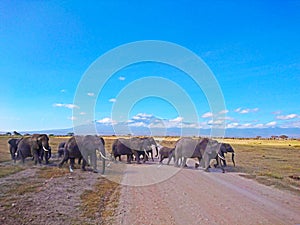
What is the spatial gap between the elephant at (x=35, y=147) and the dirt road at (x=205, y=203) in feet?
28.3

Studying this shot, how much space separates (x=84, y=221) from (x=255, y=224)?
4460mm

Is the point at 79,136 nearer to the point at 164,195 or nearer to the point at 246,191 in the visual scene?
the point at 164,195

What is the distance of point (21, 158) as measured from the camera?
74.6 feet

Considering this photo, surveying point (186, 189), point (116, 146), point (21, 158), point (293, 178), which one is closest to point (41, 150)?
point (21, 158)

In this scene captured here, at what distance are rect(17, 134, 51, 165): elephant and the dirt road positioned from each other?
28.3 ft

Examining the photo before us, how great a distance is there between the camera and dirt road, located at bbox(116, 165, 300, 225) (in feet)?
27.9

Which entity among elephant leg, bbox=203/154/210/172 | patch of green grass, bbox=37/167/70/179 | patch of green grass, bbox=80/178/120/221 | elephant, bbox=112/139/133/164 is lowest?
patch of green grass, bbox=80/178/120/221

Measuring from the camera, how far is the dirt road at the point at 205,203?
8516 millimetres

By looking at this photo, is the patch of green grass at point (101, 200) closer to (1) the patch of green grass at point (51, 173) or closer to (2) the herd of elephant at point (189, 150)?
(1) the patch of green grass at point (51, 173)

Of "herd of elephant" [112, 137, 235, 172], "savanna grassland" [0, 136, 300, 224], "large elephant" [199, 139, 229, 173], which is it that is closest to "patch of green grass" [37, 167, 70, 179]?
"savanna grassland" [0, 136, 300, 224]

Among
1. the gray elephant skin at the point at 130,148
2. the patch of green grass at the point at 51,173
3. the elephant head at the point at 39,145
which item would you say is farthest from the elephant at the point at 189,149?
the elephant head at the point at 39,145

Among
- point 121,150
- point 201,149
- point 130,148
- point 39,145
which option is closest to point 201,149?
point 201,149

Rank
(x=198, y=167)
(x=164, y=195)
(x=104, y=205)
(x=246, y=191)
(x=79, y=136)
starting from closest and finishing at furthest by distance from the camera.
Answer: (x=104, y=205)
(x=164, y=195)
(x=246, y=191)
(x=79, y=136)
(x=198, y=167)

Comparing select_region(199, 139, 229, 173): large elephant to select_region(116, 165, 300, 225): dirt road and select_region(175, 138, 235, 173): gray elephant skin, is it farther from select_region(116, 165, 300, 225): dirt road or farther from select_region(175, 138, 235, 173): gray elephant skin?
select_region(116, 165, 300, 225): dirt road
